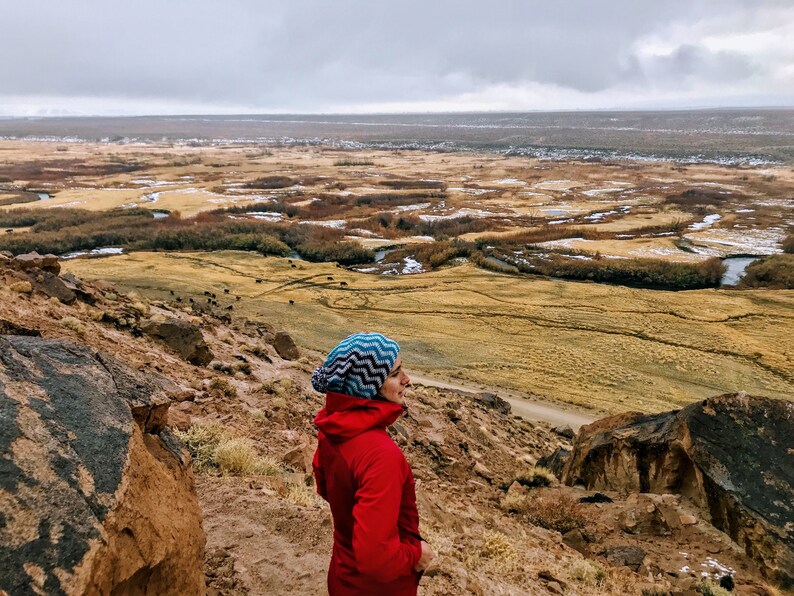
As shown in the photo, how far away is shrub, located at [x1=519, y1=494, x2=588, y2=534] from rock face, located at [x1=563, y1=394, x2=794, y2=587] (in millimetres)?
1366

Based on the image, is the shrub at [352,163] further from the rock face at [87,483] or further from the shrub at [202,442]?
the rock face at [87,483]

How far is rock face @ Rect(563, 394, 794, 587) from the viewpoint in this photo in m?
7.83

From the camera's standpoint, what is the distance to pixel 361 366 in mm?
3061

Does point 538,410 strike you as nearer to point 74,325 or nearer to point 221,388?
point 221,388

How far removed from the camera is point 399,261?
48.3 m

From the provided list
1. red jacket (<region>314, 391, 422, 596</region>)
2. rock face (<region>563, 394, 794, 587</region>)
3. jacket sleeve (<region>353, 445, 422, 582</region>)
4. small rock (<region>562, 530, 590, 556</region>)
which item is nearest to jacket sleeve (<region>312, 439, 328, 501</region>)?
red jacket (<region>314, 391, 422, 596</region>)

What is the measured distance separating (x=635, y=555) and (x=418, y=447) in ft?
17.6

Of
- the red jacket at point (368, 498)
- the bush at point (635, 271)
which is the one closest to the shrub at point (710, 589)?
the red jacket at point (368, 498)

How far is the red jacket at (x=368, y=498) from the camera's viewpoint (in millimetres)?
2793

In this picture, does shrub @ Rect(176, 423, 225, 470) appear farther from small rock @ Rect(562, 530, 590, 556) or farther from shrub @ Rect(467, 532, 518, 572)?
small rock @ Rect(562, 530, 590, 556)

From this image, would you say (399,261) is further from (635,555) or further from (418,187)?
(418,187)

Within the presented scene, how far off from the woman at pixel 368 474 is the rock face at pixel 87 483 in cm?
129

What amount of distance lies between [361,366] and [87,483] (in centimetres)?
181

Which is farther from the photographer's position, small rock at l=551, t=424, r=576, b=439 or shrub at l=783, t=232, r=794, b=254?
shrub at l=783, t=232, r=794, b=254
